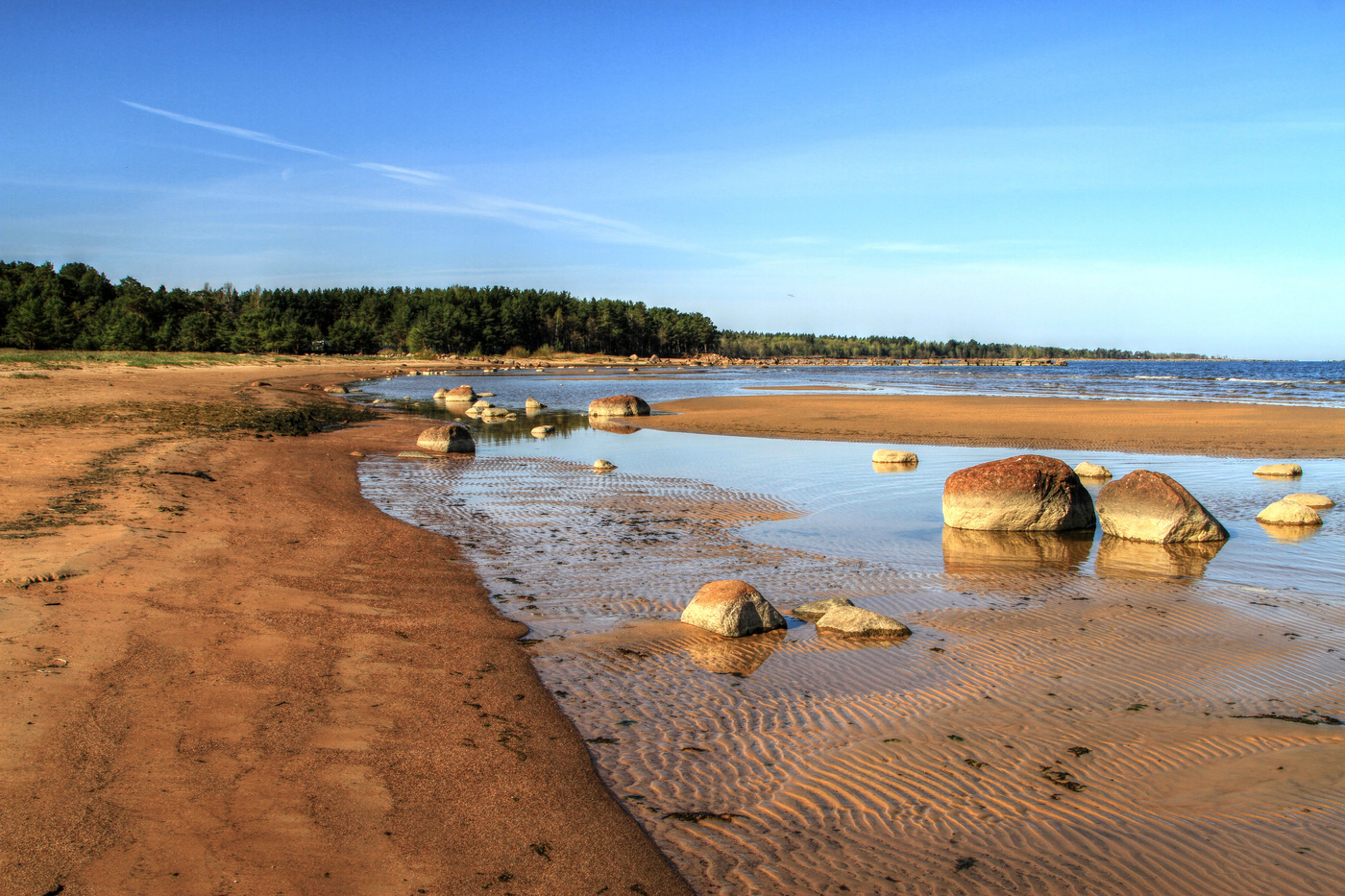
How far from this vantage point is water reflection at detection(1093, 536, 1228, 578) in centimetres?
1130

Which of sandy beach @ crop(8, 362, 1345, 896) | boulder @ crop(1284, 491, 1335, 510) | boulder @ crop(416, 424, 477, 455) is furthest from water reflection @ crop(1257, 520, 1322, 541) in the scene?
boulder @ crop(416, 424, 477, 455)

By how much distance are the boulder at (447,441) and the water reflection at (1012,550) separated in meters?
14.4

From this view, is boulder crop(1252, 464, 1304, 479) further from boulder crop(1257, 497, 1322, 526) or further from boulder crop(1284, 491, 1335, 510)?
boulder crop(1257, 497, 1322, 526)

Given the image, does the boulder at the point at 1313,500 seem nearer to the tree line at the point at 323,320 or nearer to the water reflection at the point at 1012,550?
the water reflection at the point at 1012,550

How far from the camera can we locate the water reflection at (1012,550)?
11.7m

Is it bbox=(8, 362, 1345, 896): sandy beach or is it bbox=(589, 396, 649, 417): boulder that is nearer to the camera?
bbox=(8, 362, 1345, 896): sandy beach

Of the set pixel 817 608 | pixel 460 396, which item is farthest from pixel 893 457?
pixel 460 396

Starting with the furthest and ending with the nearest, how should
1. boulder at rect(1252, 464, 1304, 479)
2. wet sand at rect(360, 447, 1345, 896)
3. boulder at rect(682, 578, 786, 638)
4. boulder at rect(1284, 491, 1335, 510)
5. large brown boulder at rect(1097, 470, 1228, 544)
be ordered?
boulder at rect(1252, 464, 1304, 479)
boulder at rect(1284, 491, 1335, 510)
large brown boulder at rect(1097, 470, 1228, 544)
boulder at rect(682, 578, 786, 638)
wet sand at rect(360, 447, 1345, 896)

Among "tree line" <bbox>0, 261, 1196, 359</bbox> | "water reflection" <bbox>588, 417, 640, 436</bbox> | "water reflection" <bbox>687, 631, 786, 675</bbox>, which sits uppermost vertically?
"tree line" <bbox>0, 261, 1196, 359</bbox>

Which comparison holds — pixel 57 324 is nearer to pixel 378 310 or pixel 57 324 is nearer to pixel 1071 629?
pixel 378 310

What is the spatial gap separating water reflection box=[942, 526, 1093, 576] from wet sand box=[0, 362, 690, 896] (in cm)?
704

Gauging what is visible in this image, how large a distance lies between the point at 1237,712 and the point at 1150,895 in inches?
124

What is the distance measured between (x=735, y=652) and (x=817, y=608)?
4.78ft

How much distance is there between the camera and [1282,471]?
19.0 metres
